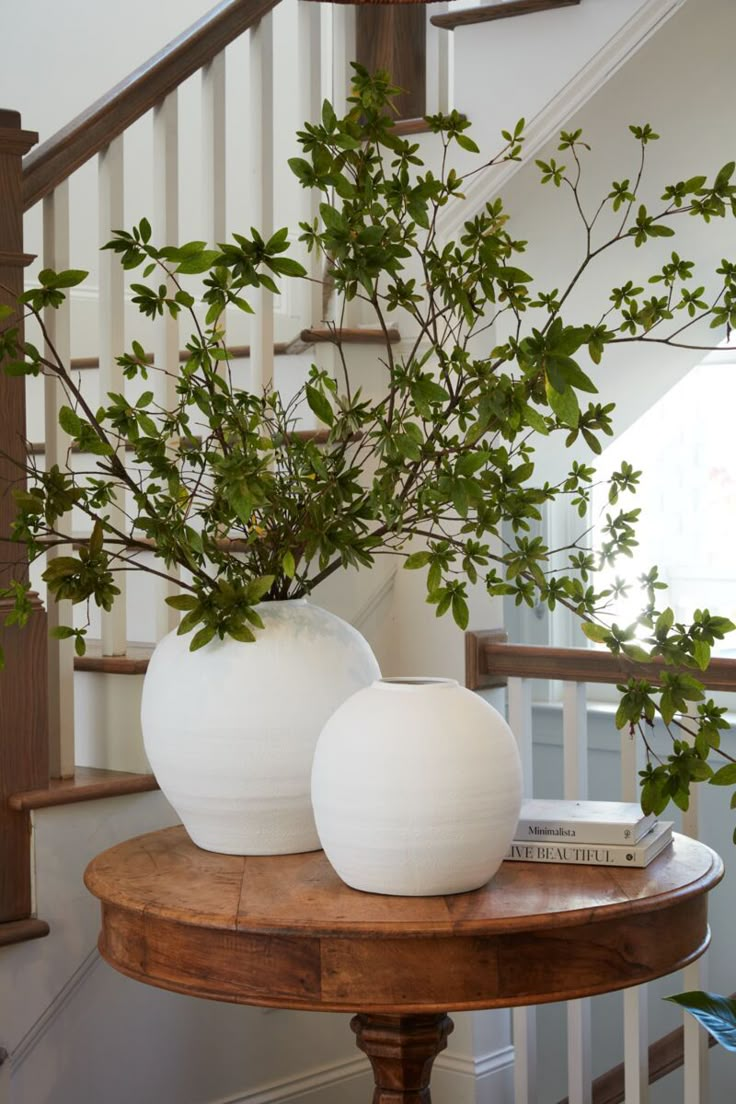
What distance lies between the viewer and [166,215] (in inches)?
78.2

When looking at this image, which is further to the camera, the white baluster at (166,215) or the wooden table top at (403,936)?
the white baluster at (166,215)

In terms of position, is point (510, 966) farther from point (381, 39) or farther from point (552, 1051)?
point (552, 1051)

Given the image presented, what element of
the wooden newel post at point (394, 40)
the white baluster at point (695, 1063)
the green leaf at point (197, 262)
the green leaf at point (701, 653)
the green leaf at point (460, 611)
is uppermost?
the wooden newel post at point (394, 40)

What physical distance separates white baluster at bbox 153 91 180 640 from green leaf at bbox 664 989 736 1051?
100 cm

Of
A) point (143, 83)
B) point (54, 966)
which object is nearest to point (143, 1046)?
point (54, 966)

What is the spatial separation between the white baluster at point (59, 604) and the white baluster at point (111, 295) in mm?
78

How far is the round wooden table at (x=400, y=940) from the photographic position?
1162 millimetres

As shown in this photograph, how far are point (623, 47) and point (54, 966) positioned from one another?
161cm

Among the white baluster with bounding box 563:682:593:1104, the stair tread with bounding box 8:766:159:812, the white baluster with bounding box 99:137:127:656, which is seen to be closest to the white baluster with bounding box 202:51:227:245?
the white baluster with bounding box 99:137:127:656

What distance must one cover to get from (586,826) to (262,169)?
1.26 meters

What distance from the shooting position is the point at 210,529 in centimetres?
144

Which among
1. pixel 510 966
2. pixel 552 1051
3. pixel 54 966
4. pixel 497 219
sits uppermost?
pixel 497 219

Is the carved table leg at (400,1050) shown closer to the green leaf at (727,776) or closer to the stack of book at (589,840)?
the stack of book at (589,840)

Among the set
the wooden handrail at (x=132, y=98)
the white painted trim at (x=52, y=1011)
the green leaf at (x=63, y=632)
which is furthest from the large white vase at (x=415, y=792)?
the wooden handrail at (x=132, y=98)
